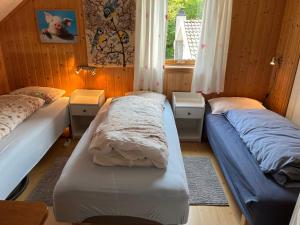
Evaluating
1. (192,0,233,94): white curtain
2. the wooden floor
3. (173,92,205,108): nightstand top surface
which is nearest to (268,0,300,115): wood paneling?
(192,0,233,94): white curtain

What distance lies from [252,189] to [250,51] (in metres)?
1.90

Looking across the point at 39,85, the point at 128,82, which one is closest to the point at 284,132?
the point at 128,82

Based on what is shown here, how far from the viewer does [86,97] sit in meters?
2.96

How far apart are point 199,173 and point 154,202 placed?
1045 millimetres

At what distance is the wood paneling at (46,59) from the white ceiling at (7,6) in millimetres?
56

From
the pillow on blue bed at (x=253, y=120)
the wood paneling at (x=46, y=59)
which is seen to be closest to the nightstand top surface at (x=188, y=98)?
the pillow on blue bed at (x=253, y=120)

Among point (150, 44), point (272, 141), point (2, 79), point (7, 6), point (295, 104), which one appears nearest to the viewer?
point (272, 141)

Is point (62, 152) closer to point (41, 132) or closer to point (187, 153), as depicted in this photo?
point (41, 132)

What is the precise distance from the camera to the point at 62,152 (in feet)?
9.03

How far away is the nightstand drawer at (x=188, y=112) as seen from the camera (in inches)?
111

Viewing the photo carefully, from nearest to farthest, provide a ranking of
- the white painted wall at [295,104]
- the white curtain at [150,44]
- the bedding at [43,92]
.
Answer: the white painted wall at [295,104] → the white curtain at [150,44] → the bedding at [43,92]

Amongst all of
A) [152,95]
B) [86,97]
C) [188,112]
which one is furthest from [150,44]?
[86,97]

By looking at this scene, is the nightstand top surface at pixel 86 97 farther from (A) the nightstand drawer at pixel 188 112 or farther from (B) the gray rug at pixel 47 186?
(A) the nightstand drawer at pixel 188 112

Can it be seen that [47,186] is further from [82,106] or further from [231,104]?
[231,104]
